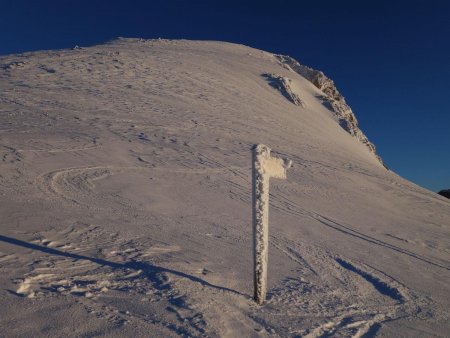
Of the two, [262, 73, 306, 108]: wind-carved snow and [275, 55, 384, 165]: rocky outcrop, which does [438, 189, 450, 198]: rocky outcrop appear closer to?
[275, 55, 384, 165]: rocky outcrop

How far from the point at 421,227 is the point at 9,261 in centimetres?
817

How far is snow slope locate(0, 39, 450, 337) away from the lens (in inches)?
153

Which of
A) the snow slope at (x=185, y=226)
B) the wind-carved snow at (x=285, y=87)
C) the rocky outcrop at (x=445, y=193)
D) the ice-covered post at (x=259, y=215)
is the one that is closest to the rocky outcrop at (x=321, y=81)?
the rocky outcrop at (x=445, y=193)

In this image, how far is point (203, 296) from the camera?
4.21 metres

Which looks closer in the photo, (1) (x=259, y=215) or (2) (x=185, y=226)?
(1) (x=259, y=215)

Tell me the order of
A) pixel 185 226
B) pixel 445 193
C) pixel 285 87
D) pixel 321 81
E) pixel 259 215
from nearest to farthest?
pixel 259 215
pixel 185 226
pixel 285 87
pixel 445 193
pixel 321 81

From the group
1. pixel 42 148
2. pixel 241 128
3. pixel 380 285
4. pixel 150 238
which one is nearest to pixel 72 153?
pixel 42 148

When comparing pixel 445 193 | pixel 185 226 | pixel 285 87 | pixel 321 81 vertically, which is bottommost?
pixel 185 226

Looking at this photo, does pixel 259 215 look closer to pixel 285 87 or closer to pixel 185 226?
pixel 185 226

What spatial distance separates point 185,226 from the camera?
6617 millimetres

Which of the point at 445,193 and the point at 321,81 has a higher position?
the point at 321,81

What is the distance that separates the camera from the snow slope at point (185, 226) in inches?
153

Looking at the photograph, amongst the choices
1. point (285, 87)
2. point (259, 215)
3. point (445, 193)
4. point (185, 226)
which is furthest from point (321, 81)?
point (259, 215)

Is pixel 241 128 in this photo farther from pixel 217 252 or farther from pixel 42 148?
pixel 217 252
